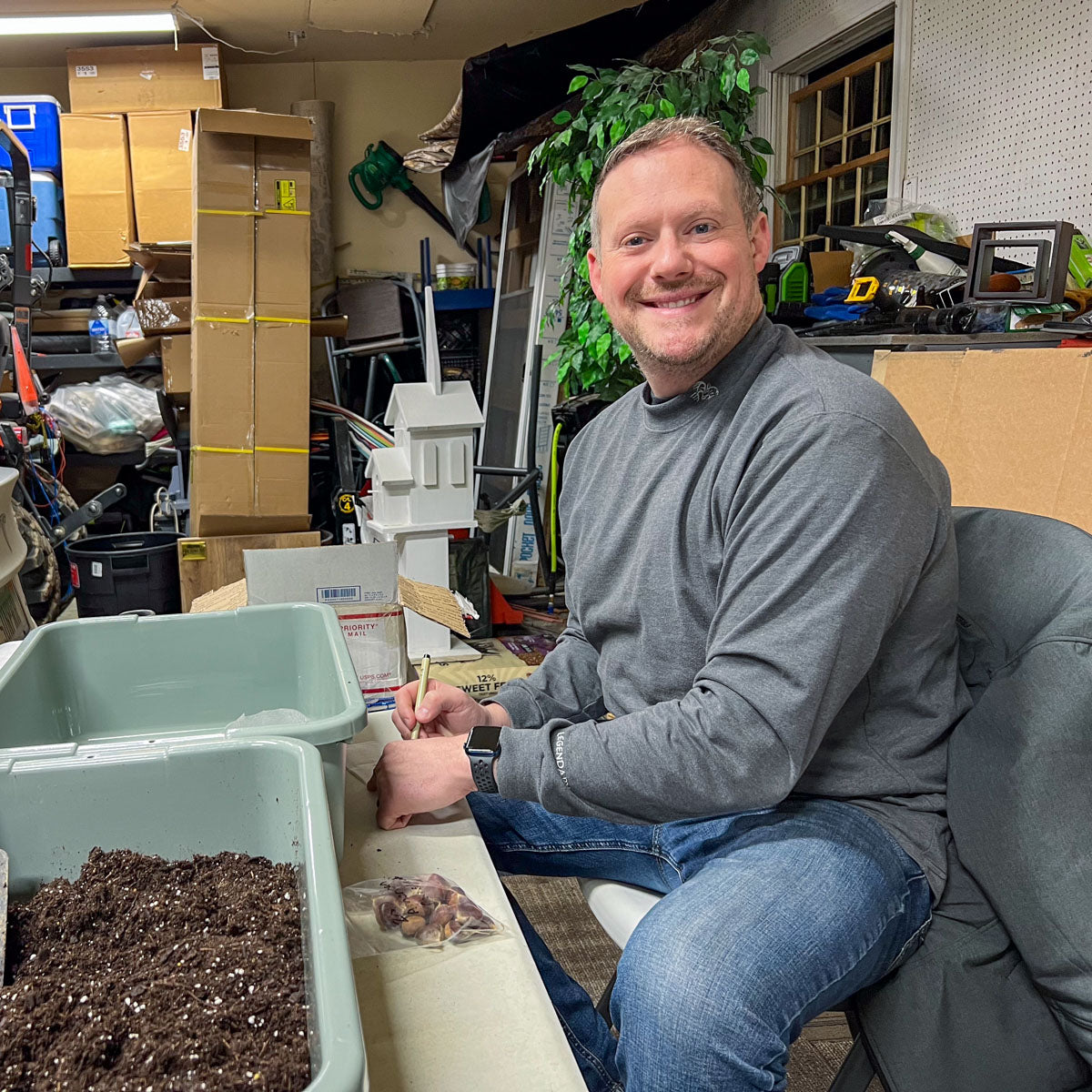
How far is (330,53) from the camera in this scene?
5945 mm

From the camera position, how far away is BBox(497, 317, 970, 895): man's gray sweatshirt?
96 centimetres

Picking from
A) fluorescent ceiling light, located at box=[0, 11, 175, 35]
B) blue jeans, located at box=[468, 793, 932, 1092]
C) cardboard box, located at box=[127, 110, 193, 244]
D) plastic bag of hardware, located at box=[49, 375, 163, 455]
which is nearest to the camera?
blue jeans, located at box=[468, 793, 932, 1092]

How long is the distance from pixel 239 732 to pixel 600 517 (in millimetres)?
640

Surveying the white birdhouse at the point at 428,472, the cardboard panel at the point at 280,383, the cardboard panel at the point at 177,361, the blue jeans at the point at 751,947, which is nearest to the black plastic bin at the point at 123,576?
the cardboard panel at the point at 280,383

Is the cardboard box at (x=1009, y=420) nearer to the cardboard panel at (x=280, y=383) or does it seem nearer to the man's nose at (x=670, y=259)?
the man's nose at (x=670, y=259)

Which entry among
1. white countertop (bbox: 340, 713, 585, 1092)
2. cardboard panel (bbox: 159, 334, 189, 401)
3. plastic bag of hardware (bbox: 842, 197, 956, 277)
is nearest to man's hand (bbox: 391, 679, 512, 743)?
white countertop (bbox: 340, 713, 585, 1092)

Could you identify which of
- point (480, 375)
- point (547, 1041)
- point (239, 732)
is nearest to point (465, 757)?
point (239, 732)

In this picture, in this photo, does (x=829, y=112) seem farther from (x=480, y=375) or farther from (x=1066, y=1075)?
(x=1066, y=1075)

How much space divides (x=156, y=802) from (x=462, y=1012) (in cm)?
30

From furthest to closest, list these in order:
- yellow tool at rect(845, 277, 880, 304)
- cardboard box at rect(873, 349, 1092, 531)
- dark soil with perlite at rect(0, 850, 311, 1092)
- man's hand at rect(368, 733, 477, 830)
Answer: yellow tool at rect(845, 277, 880, 304) → cardboard box at rect(873, 349, 1092, 531) → man's hand at rect(368, 733, 477, 830) → dark soil with perlite at rect(0, 850, 311, 1092)

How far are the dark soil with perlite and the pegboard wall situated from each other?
2624 mm

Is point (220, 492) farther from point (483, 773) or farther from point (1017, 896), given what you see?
point (1017, 896)

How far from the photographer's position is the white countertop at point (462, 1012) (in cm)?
63

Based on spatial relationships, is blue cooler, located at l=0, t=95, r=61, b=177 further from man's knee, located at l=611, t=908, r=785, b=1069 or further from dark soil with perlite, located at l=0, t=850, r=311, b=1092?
man's knee, located at l=611, t=908, r=785, b=1069
